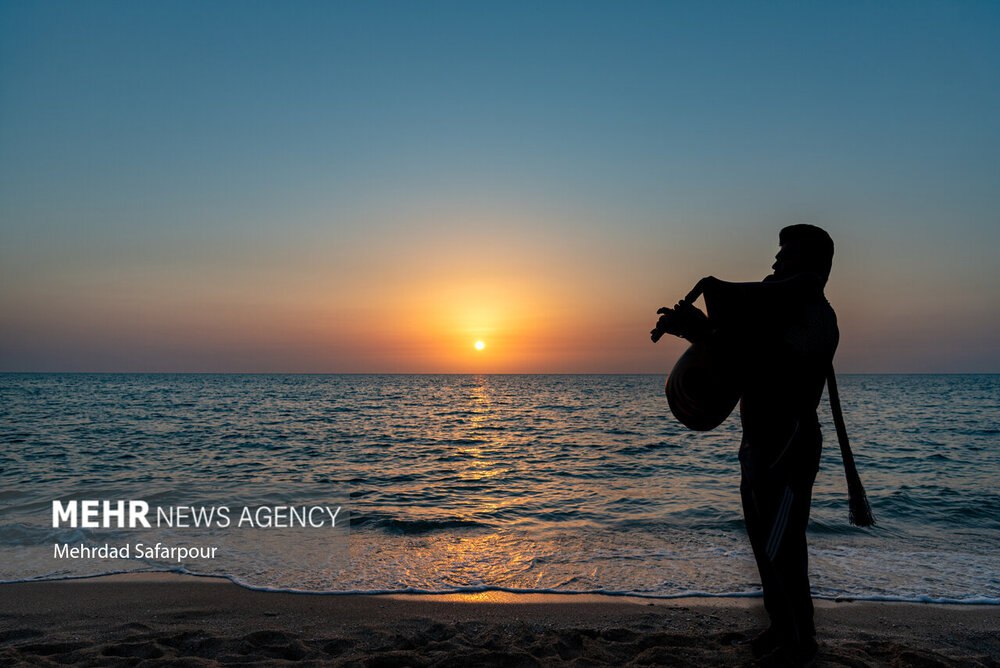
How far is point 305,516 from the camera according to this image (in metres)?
10.1

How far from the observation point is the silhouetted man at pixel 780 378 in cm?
341

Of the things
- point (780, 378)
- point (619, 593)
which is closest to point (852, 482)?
point (780, 378)

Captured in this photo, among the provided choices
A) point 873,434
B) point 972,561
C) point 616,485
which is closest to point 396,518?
point 616,485

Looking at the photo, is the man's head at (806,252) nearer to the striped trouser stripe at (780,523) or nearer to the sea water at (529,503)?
the striped trouser stripe at (780,523)

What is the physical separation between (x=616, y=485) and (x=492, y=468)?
3802 millimetres

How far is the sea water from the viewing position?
687 cm

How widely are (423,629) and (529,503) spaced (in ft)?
21.4

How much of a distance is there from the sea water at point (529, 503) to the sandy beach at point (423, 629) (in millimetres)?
425

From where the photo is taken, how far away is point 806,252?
3.66 meters

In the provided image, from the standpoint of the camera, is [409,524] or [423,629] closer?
[423,629]

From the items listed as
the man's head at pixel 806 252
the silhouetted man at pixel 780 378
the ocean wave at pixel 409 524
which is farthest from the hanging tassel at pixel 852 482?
the ocean wave at pixel 409 524

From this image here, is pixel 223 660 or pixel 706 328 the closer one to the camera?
pixel 706 328

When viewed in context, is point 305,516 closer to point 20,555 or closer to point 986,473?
point 20,555

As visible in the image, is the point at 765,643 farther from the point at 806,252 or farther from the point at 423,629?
the point at 423,629
